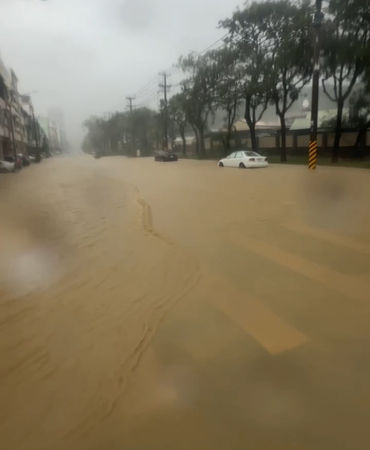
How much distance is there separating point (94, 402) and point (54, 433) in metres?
0.33

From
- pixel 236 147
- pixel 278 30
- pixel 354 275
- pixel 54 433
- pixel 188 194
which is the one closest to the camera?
pixel 54 433

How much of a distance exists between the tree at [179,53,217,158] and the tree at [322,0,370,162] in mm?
14999

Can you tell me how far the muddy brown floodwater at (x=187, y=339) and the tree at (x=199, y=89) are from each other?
34335 mm

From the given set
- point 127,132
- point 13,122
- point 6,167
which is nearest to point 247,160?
point 6,167

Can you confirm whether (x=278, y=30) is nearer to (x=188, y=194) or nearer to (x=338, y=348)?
(x=188, y=194)

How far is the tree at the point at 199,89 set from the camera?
3872 cm

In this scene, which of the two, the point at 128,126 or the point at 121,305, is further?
the point at 128,126

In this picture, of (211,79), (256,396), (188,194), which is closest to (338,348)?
(256,396)

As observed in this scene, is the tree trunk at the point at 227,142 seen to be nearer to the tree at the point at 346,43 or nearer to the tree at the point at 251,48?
the tree at the point at 251,48

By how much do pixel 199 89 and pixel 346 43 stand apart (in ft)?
66.2

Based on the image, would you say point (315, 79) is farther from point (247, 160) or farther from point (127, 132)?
point (127, 132)

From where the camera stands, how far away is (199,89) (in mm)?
40719

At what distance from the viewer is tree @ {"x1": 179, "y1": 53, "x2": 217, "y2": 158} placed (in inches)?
1524

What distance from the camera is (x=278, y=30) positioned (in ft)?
90.9
